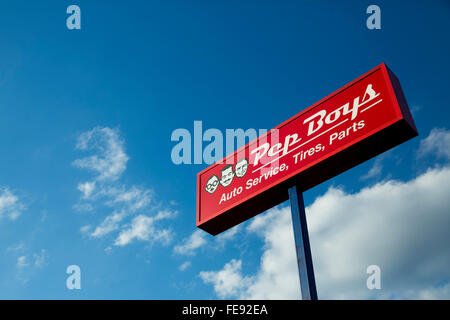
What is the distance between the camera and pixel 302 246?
621 cm

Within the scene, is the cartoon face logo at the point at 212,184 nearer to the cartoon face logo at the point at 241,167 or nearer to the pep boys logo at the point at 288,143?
the pep boys logo at the point at 288,143

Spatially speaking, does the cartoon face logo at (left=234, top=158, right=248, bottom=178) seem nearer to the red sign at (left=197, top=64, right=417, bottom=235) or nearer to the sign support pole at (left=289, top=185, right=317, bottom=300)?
the red sign at (left=197, top=64, right=417, bottom=235)

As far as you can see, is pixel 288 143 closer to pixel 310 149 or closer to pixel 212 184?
pixel 310 149

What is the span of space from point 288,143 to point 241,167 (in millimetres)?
1402

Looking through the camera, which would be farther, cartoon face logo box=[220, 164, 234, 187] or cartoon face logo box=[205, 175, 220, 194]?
cartoon face logo box=[205, 175, 220, 194]

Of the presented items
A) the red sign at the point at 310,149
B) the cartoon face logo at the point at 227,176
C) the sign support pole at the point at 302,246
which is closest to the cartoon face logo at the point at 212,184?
the red sign at the point at 310,149

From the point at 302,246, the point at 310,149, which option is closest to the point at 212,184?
the point at 310,149

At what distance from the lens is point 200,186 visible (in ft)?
30.4

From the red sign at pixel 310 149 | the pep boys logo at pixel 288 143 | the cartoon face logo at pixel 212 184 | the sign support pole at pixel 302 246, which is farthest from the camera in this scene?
the cartoon face logo at pixel 212 184

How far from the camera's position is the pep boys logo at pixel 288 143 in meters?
6.94

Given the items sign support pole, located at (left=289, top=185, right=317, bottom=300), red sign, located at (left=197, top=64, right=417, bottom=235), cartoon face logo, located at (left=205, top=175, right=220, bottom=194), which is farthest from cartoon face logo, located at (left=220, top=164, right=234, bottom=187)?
sign support pole, located at (left=289, top=185, right=317, bottom=300)

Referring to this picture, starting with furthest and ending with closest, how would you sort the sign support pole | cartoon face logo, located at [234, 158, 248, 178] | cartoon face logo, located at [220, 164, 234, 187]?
cartoon face logo, located at [220, 164, 234, 187] → cartoon face logo, located at [234, 158, 248, 178] → the sign support pole

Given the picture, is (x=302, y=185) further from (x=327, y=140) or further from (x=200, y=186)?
(x=200, y=186)

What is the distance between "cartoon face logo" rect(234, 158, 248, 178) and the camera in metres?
8.37
